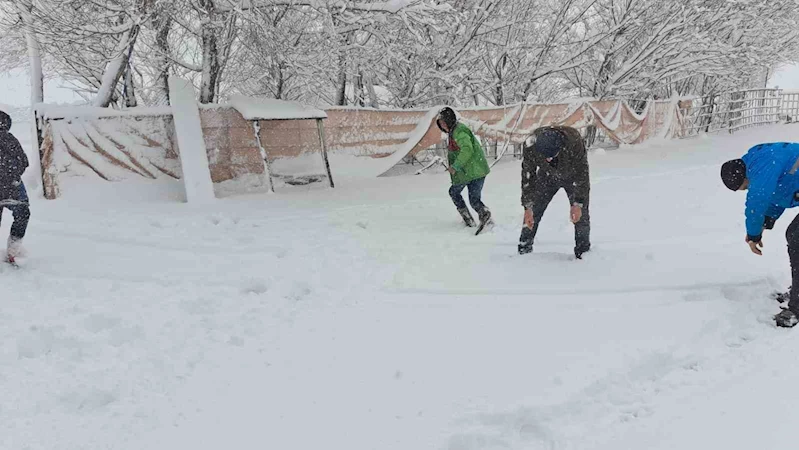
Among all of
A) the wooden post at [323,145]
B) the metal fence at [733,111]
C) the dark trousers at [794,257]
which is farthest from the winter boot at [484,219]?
the metal fence at [733,111]

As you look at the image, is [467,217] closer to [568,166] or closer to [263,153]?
[568,166]

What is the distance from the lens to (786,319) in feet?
10.8

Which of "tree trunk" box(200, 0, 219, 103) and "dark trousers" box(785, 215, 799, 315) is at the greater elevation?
"tree trunk" box(200, 0, 219, 103)

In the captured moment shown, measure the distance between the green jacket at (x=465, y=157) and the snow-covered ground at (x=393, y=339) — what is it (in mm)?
670

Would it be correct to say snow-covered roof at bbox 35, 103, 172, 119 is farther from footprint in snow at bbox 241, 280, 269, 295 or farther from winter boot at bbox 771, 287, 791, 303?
winter boot at bbox 771, 287, 791, 303

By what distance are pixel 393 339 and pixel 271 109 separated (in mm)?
5819

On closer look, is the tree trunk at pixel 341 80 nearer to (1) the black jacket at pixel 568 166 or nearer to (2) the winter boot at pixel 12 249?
(1) the black jacket at pixel 568 166

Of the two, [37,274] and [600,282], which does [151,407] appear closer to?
[37,274]

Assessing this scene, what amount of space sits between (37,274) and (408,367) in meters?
3.27

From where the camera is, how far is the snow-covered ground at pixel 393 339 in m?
2.52

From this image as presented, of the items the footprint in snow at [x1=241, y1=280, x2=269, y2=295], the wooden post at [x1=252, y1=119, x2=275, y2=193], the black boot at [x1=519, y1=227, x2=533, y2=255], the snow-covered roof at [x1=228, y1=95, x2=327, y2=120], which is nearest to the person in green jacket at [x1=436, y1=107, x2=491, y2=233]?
the black boot at [x1=519, y1=227, x2=533, y2=255]

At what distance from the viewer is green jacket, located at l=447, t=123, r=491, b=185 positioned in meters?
5.78

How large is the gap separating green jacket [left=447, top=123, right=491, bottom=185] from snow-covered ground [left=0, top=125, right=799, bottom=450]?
2.20ft

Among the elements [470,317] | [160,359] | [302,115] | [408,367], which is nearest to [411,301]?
[470,317]
